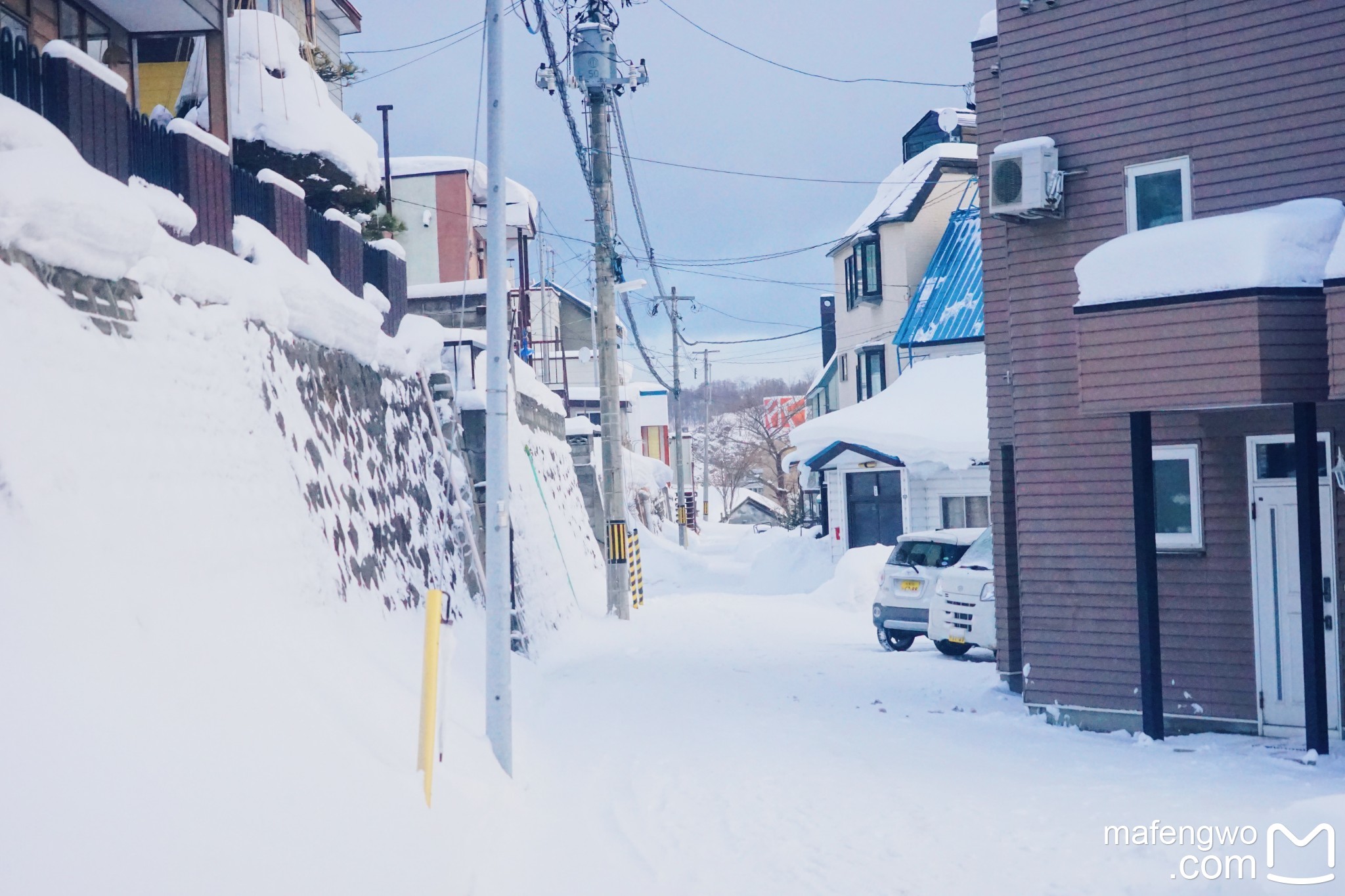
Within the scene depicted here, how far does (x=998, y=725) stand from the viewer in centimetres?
1126

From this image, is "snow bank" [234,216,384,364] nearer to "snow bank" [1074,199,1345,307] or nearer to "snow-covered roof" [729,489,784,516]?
"snow bank" [1074,199,1345,307]

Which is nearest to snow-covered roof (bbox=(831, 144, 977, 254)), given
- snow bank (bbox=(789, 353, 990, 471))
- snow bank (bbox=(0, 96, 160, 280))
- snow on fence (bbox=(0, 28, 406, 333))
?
snow bank (bbox=(789, 353, 990, 471))

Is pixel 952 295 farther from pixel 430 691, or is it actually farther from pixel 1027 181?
pixel 430 691

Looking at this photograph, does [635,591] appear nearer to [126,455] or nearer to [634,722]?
[634,722]

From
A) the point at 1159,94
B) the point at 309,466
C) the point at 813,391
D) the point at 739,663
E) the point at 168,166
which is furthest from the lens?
the point at 813,391

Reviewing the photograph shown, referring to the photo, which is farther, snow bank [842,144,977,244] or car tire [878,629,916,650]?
snow bank [842,144,977,244]

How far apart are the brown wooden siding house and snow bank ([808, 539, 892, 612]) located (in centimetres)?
1340

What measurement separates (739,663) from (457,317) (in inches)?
486

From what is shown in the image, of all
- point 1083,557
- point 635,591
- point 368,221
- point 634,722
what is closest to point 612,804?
point 634,722

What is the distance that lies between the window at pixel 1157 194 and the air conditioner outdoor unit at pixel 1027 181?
66cm

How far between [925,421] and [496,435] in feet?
62.4

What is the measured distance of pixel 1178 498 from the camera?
10.9 meters

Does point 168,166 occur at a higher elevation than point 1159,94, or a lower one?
lower

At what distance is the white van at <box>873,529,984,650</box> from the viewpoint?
17.4 m
